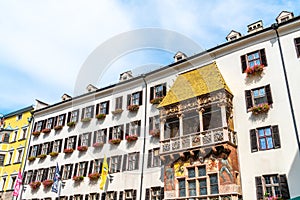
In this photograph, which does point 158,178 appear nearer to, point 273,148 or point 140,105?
point 140,105

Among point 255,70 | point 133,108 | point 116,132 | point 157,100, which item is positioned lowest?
point 116,132

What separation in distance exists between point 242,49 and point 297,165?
10267mm

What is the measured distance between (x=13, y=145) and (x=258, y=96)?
3342 centimetres

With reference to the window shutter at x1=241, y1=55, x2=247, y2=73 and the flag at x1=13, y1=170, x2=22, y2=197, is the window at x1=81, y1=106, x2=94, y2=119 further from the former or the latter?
the window shutter at x1=241, y1=55, x2=247, y2=73

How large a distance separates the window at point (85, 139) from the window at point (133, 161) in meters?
6.06

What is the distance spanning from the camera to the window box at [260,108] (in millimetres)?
20984

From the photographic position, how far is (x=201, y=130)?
22.1 meters

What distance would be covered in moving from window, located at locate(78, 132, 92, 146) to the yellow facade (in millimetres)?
10483

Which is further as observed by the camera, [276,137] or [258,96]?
[258,96]

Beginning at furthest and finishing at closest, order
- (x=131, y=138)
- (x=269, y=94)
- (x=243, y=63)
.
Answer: (x=131, y=138)
(x=243, y=63)
(x=269, y=94)

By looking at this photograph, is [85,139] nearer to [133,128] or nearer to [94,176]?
[94,176]

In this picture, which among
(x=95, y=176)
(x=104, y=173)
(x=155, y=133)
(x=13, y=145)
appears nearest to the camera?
(x=155, y=133)

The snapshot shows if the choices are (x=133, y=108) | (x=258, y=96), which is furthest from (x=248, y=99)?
(x=133, y=108)

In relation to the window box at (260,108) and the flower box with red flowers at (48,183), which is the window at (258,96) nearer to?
the window box at (260,108)
